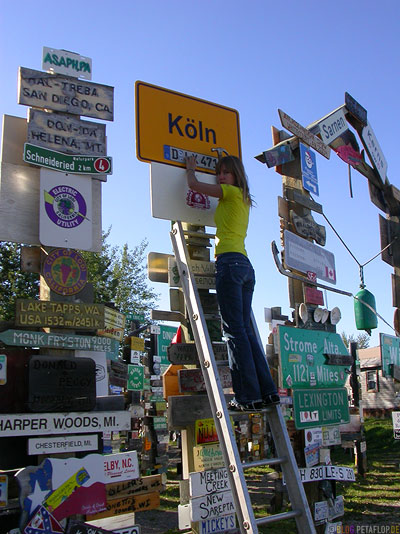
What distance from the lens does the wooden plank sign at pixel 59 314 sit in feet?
13.2

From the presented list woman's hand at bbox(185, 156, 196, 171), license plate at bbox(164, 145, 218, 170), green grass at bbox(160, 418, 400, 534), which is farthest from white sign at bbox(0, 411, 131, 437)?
green grass at bbox(160, 418, 400, 534)

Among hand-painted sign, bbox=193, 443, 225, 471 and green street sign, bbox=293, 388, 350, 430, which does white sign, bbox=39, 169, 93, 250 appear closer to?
hand-painted sign, bbox=193, 443, 225, 471

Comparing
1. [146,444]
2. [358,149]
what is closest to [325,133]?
[358,149]

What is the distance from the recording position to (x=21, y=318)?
3.98 metres

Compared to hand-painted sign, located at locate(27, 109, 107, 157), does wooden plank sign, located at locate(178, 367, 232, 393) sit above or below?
below

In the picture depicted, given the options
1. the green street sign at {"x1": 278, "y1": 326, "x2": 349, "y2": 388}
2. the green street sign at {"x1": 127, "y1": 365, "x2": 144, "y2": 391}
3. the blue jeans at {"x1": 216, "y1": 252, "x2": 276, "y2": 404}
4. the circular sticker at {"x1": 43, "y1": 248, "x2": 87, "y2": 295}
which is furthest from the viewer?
the green street sign at {"x1": 127, "y1": 365, "x2": 144, "y2": 391}

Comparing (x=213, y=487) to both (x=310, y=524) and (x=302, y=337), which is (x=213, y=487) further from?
(x=302, y=337)

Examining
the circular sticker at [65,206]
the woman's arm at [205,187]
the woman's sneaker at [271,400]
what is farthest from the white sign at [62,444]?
the woman's arm at [205,187]

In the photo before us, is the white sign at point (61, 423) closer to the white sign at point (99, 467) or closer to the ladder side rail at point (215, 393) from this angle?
the white sign at point (99, 467)

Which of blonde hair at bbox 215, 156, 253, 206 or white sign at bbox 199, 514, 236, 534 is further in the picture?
blonde hair at bbox 215, 156, 253, 206

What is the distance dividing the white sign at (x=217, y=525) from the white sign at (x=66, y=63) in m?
3.89

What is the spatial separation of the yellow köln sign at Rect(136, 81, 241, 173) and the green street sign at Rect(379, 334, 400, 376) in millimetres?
3724

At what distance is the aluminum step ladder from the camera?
3.72m

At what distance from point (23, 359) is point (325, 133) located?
16.5ft
